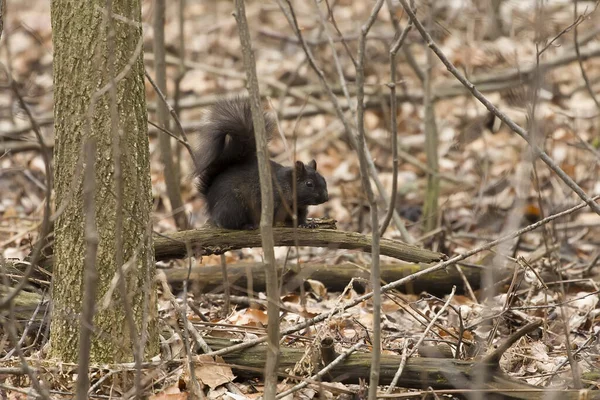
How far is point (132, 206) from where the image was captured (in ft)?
10.8

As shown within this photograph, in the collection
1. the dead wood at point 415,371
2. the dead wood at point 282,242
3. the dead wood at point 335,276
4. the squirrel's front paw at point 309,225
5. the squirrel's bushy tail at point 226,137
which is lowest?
the dead wood at point 415,371

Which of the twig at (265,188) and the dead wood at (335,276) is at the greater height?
the twig at (265,188)

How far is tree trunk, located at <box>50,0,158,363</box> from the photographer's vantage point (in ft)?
10.4

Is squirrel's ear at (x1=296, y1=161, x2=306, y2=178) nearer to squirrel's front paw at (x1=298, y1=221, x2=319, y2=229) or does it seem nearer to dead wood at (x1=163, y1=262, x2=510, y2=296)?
squirrel's front paw at (x1=298, y1=221, x2=319, y2=229)

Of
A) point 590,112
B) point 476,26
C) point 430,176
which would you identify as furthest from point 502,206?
point 476,26

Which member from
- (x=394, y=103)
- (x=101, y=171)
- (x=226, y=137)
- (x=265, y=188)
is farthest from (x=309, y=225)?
(x=265, y=188)

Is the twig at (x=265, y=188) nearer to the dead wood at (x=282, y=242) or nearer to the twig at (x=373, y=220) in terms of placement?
the twig at (x=373, y=220)

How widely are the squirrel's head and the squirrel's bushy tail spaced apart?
31 centimetres

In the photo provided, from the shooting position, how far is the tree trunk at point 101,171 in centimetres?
317

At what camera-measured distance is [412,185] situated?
7934 millimetres

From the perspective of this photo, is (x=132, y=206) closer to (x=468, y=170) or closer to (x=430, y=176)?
(x=430, y=176)

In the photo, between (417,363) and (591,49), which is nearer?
(417,363)

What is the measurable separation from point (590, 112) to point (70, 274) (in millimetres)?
6846

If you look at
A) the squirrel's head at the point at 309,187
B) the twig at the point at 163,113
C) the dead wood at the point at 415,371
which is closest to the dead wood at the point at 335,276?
the squirrel's head at the point at 309,187
